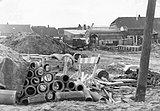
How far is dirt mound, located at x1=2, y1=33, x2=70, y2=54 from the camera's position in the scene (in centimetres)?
2773

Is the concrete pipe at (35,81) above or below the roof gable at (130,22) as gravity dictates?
below

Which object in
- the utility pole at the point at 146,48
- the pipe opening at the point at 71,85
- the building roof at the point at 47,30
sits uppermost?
the building roof at the point at 47,30

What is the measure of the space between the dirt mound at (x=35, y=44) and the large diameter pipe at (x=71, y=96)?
2033 cm

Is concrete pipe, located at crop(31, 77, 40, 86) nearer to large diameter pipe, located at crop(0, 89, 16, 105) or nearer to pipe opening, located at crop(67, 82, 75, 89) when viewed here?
pipe opening, located at crop(67, 82, 75, 89)

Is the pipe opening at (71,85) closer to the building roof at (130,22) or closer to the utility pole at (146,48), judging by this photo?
the utility pole at (146,48)

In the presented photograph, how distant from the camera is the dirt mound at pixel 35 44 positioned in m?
27.7

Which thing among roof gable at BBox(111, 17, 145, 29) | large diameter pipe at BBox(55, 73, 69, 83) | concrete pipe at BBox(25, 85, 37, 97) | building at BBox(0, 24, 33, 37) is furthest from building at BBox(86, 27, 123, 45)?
concrete pipe at BBox(25, 85, 37, 97)

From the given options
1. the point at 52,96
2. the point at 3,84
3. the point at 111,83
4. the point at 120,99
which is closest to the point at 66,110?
the point at 52,96

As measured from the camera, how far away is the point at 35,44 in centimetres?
2856

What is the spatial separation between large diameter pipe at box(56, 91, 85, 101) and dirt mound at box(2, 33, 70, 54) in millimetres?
20325

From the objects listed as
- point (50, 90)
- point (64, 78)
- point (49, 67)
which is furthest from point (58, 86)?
point (49, 67)

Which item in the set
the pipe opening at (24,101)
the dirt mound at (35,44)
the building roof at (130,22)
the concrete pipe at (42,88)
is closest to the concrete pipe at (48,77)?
the concrete pipe at (42,88)

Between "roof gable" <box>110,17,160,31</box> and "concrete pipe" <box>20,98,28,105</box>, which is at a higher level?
"roof gable" <box>110,17,160,31</box>

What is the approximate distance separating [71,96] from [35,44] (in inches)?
866
